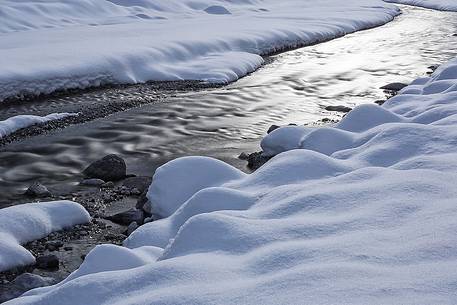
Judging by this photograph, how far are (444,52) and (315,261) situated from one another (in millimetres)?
16994

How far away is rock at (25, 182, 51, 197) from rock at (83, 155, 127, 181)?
29.2 inches

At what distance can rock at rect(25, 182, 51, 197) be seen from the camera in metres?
7.36

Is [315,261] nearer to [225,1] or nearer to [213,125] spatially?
[213,125]

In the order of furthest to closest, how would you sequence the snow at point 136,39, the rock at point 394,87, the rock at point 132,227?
the rock at point 394,87, the snow at point 136,39, the rock at point 132,227

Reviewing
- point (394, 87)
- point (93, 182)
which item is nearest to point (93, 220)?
point (93, 182)

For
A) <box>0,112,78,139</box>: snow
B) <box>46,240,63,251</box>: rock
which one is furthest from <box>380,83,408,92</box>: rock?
<box>46,240,63,251</box>: rock

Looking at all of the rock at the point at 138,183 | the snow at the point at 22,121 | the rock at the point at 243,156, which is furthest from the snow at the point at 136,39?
the rock at the point at 243,156

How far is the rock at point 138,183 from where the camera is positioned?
298 inches

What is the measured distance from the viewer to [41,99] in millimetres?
12531

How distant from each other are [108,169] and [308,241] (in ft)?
15.8

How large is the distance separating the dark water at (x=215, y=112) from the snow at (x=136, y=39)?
0.71 metres

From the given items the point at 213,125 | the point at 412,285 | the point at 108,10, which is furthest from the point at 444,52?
the point at 412,285

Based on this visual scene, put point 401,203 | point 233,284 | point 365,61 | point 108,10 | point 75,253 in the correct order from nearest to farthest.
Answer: point 233,284
point 401,203
point 75,253
point 365,61
point 108,10

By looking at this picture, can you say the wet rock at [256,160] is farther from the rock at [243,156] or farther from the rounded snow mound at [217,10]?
the rounded snow mound at [217,10]
